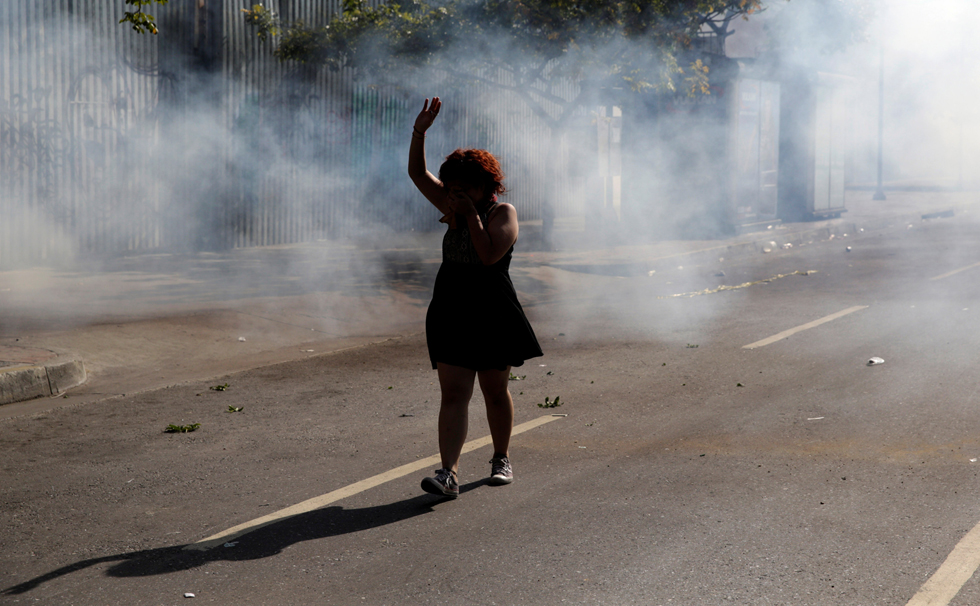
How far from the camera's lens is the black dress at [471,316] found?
10.6ft

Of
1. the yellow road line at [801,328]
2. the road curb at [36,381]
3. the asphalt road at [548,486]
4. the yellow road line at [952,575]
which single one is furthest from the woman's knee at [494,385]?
the yellow road line at [801,328]

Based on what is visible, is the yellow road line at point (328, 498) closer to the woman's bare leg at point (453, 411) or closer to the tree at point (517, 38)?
the woman's bare leg at point (453, 411)

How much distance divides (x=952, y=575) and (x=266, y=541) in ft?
6.51

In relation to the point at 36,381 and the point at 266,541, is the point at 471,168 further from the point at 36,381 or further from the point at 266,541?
the point at 36,381

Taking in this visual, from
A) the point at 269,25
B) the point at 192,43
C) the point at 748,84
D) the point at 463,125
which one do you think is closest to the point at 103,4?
the point at 192,43

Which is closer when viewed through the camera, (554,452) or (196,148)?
(554,452)

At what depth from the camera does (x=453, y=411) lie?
10.8 ft

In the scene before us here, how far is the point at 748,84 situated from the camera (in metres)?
14.8

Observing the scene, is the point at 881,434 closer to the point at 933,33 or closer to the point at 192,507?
the point at 192,507

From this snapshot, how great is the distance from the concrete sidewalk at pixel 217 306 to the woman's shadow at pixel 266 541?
2394 mm

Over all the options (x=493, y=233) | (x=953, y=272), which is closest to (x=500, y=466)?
(x=493, y=233)

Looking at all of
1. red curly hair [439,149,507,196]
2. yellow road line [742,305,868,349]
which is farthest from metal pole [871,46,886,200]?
red curly hair [439,149,507,196]

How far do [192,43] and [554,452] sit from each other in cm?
822

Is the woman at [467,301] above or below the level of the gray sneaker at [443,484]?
above
